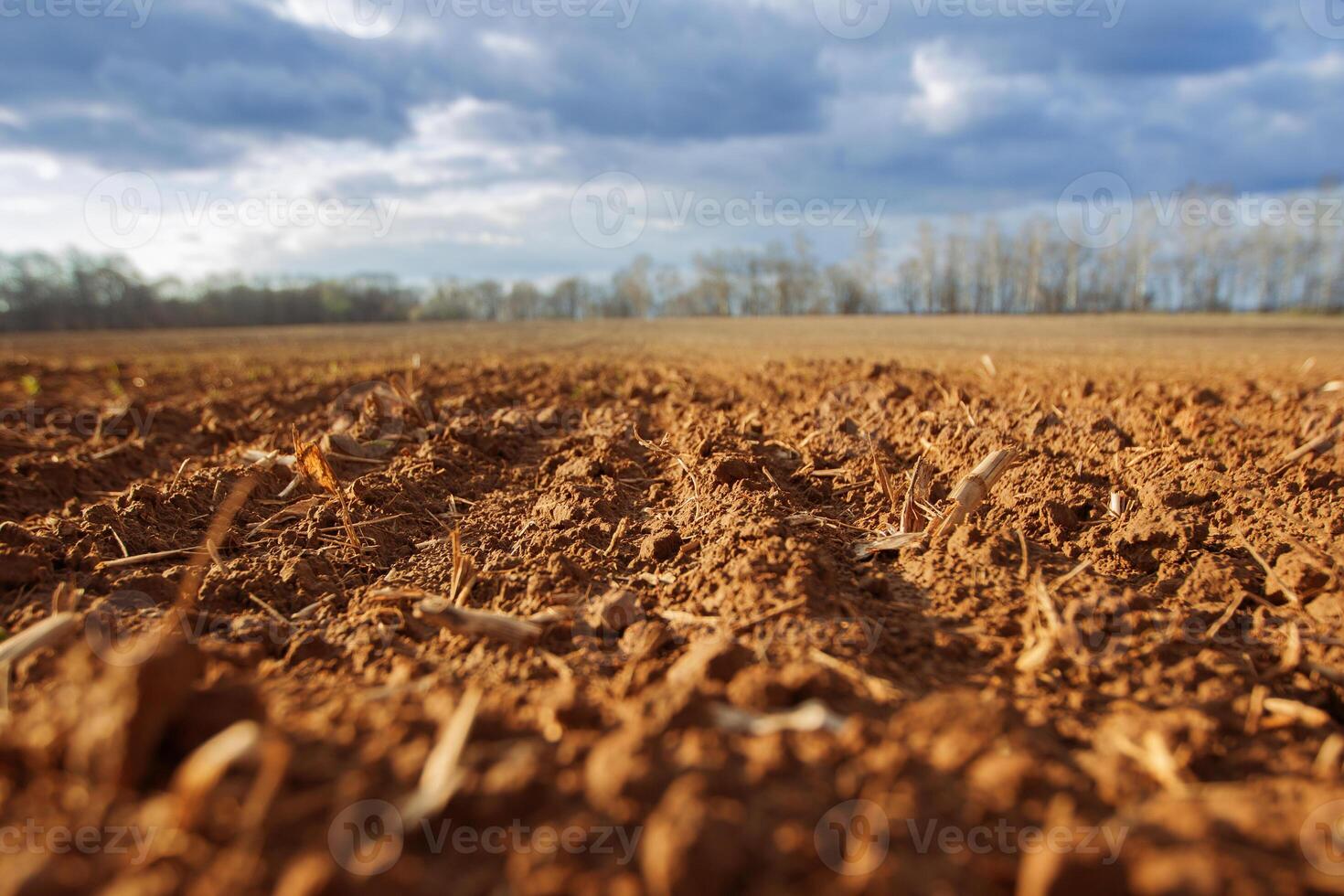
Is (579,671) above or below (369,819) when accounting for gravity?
below

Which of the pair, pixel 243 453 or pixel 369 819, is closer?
pixel 369 819

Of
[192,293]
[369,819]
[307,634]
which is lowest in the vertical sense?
[307,634]

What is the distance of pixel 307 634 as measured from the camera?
289 centimetres

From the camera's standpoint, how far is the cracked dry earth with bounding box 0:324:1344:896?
144 centimetres

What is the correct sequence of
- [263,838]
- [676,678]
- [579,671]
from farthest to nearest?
1. [579,671]
2. [676,678]
3. [263,838]

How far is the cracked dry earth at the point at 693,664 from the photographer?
1440mm

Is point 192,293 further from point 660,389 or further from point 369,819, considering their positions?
point 369,819

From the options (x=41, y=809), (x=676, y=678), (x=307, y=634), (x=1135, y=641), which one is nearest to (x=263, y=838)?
(x=41, y=809)

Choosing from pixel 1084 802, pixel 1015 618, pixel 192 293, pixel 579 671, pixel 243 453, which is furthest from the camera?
pixel 192 293

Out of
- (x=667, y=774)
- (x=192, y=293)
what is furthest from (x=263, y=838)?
(x=192, y=293)

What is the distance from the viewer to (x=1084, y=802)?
5.58 ft

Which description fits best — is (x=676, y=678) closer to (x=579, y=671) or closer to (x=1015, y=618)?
(x=579, y=671)

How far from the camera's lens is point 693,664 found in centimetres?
222

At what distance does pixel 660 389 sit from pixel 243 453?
422 cm
